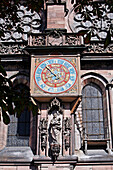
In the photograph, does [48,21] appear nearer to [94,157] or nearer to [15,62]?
[15,62]

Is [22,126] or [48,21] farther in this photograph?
[48,21]

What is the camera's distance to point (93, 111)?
1325cm

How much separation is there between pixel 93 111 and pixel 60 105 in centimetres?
197

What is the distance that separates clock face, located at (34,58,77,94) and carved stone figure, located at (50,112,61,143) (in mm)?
1181

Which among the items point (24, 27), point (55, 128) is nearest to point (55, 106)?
point (55, 128)

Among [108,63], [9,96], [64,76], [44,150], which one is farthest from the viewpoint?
[108,63]

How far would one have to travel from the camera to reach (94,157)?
11.7 meters

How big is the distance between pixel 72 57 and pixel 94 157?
14.6 ft

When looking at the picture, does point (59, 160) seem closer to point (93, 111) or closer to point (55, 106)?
point (55, 106)

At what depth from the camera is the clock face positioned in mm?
12133

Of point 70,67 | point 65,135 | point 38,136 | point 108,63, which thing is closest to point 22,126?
point 38,136

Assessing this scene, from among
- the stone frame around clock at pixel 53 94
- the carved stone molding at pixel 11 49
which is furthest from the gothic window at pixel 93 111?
the carved stone molding at pixel 11 49

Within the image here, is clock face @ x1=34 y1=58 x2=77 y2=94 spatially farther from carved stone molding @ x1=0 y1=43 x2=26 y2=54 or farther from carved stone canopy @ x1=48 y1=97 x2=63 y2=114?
carved stone molding @ x1=0 y1=43 x2=26 y2=54

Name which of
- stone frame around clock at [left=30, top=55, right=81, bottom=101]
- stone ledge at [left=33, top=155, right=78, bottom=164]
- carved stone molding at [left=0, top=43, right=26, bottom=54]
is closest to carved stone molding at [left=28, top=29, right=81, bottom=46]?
carved stone molding at [left=0, top=43, right=26, bottom=54]
